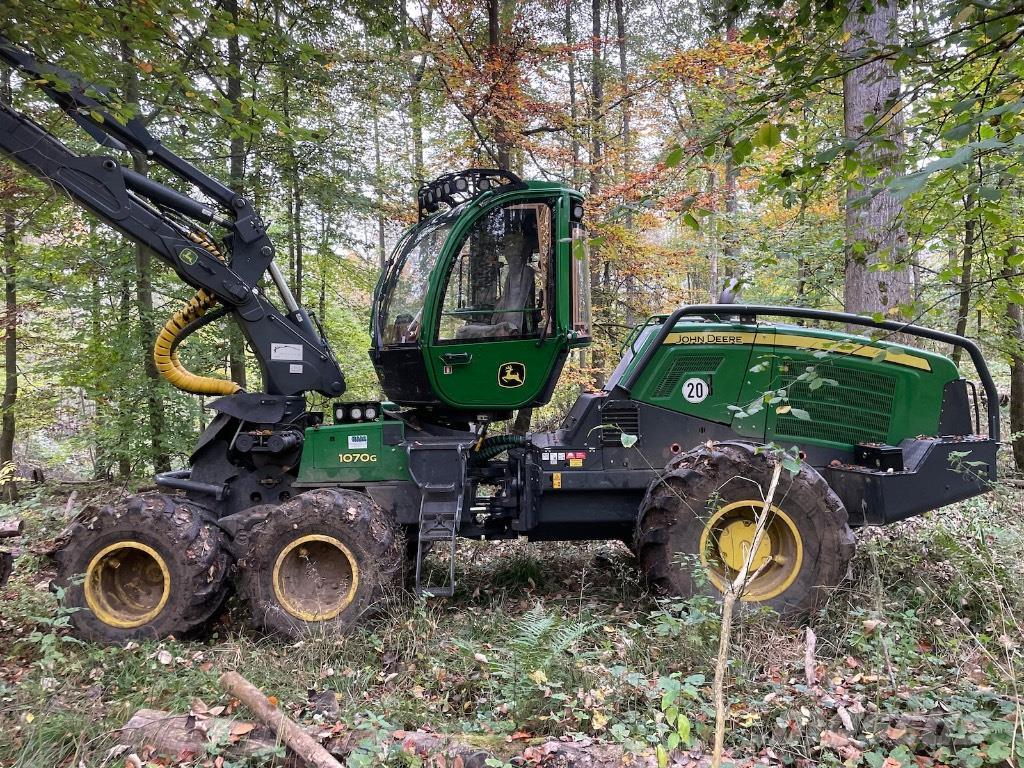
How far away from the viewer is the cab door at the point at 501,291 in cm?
466

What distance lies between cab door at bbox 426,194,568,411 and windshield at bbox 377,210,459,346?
16 centimetres

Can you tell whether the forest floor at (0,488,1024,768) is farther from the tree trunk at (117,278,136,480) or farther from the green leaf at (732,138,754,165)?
the tree trunk at (117,278,136,480)

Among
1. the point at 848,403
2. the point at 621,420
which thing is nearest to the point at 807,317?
the point at 848,403

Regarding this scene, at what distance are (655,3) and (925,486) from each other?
13215 millimetres

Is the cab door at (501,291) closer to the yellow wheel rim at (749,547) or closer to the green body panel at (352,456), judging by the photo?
the green body panel at (352,456)

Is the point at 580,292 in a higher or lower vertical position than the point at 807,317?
higher

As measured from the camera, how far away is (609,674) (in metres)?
3.30

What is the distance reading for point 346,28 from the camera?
29.6 ft

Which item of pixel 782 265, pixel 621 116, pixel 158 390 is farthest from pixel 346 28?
pixel 782 265

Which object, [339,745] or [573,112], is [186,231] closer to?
[339,745]

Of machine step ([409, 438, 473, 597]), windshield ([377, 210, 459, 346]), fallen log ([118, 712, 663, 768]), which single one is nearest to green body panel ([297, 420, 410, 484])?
machine step ([409, 438, 473, 597])

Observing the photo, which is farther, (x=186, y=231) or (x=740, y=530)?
(x=186, y=231)

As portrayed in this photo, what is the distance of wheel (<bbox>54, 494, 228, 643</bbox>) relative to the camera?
→ 166 inches

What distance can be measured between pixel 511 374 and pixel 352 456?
1292 mm
